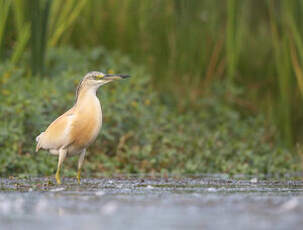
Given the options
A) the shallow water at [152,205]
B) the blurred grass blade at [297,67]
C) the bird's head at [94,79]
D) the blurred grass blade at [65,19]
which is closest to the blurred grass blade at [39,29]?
the blurred grass blade at [65,19]

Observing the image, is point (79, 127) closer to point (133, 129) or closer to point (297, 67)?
point (133, 129)

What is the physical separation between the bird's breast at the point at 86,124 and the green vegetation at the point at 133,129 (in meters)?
1.34

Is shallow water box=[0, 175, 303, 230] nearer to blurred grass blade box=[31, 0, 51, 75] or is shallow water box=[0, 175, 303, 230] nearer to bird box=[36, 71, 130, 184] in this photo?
bird box=[36, 71, 130, 184]

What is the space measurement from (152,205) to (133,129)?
18.2ft

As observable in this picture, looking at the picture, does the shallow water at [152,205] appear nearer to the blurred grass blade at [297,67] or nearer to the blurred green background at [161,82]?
the blurred green background at [161,82]

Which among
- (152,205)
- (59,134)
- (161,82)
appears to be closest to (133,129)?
(161,82)

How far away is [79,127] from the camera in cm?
866

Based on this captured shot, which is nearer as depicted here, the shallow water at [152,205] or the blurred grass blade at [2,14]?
the shallow water at [152,205]

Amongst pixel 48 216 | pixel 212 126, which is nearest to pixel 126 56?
pixel 212 126

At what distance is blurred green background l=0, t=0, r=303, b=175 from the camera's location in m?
10.7

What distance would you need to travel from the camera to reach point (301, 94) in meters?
13.0

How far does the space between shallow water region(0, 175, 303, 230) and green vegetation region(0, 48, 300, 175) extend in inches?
79.7

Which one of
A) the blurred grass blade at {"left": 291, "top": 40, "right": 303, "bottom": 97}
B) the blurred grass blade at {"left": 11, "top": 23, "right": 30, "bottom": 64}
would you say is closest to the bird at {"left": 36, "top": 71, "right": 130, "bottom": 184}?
the blurred grass blade at {"left": 11, "top": 23, "right": 30, "bottom": 64}

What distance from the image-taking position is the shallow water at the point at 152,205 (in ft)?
16.6
